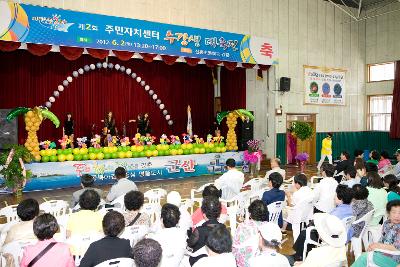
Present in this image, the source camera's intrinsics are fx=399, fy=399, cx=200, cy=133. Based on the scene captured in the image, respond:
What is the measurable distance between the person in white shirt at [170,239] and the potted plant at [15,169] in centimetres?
628

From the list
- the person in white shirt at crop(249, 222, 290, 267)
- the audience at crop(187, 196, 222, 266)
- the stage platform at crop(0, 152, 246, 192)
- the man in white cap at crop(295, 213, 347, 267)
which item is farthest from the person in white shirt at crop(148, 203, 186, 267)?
the stage platform at crop(0, 152, 246, 192)

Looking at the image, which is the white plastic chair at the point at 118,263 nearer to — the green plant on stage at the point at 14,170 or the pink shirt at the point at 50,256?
the pink shirt at the point at 50,256

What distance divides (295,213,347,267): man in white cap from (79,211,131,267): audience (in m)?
1.23

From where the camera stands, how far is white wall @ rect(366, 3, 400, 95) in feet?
49.7

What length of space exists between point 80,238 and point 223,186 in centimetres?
288

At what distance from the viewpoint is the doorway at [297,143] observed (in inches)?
554

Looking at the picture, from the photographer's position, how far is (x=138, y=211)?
3645 mm

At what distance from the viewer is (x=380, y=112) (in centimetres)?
1612

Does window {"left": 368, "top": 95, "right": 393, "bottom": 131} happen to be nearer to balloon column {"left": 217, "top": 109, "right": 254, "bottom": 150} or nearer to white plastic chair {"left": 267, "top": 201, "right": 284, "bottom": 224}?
balloon column {"left": 217, "top": 109, "right": 254, "bottom": 150}

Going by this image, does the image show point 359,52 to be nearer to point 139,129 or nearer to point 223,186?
point 139,129

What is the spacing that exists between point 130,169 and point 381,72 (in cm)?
1117

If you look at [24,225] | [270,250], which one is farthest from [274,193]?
[24,225]

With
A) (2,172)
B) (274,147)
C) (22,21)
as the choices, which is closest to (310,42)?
(274,147)

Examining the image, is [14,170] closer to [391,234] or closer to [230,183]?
[230,183]
